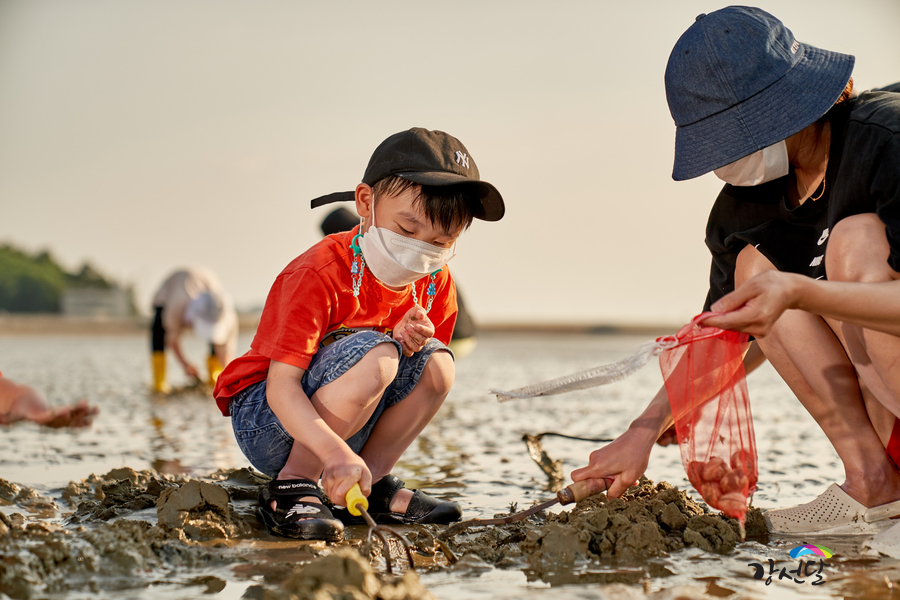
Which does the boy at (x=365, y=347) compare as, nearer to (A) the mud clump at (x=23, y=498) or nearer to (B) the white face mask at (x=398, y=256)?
(B) the white face mask at (x=398, y=256)

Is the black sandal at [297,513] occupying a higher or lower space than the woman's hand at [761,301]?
lower

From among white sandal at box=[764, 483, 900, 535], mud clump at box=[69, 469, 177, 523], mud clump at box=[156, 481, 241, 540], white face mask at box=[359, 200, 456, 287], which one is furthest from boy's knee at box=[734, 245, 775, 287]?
mud clump at box=[69, 469, 177, 523]

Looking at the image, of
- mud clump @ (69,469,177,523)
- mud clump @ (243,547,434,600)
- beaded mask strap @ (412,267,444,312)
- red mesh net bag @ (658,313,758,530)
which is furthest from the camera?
beaded mask strap @ (412,267,444,312)

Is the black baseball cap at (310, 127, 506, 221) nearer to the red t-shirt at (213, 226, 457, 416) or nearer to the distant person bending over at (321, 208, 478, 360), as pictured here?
the red t-shirt at (213, 226, 457, 416)

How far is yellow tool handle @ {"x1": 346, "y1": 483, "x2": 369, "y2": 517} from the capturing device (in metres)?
2.04

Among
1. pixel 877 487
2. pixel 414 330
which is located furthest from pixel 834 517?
pixel 414 330

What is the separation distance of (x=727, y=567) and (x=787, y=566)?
15cm

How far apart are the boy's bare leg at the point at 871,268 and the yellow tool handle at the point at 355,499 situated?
1.46 metres

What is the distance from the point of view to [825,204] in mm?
2355

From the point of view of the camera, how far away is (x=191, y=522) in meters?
2.21

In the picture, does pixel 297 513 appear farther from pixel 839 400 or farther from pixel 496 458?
pixel 839 400

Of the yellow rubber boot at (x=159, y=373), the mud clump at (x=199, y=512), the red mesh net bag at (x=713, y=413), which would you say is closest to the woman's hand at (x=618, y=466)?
the red mesh net bag at (x=713, y=413)

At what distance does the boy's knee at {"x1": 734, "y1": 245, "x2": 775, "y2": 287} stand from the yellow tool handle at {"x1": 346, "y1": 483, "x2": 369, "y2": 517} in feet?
4.76

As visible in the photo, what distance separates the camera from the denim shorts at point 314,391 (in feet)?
8.23
